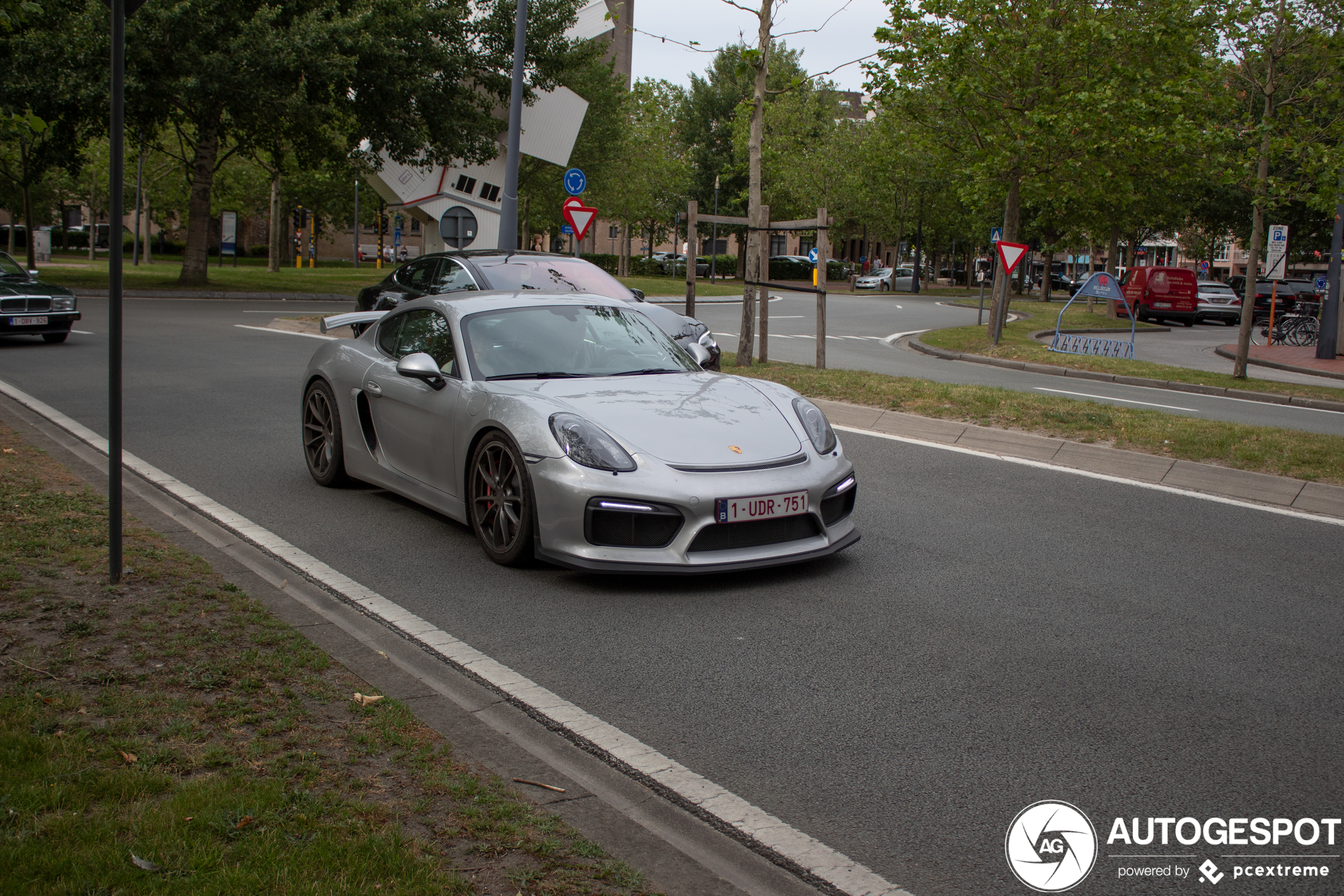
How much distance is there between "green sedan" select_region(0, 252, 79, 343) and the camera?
1667cm

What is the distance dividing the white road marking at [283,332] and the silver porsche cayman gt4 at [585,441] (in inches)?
511

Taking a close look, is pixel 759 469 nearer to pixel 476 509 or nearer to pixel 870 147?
pixel 476 509

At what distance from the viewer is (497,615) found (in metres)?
5.02

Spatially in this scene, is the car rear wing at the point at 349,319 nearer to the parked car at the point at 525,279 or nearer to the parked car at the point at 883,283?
the parked car at the point at 525,279

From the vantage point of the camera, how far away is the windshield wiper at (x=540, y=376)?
20.1 feet

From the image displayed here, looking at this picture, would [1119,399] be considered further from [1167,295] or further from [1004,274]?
[1167,295]

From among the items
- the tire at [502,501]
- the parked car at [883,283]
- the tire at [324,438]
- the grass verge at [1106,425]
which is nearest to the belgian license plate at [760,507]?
the tire at [502,501]

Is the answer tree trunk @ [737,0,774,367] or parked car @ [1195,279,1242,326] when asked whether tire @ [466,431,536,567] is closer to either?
tree trunk @ [737,0,774,367]

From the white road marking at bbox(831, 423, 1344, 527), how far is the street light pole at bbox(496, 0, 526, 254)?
10.7 metres

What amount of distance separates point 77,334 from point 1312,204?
1924cm

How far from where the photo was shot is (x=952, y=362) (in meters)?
21.9

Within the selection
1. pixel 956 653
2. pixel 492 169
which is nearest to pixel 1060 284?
pixel 492 169

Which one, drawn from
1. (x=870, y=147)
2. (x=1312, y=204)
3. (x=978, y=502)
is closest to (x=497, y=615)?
(x=978, y=502)

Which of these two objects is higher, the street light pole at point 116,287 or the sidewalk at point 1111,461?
the street light pole at point 116,287
